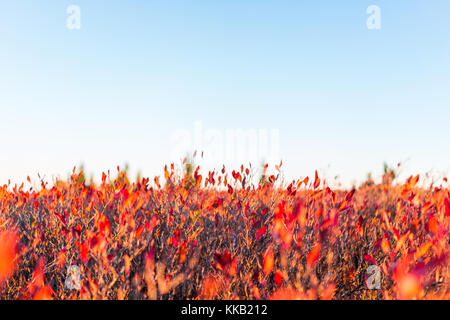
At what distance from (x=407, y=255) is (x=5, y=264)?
359 cm

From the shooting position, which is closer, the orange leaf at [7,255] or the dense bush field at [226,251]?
the dense bush field at [226,251]

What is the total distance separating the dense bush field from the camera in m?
2.56

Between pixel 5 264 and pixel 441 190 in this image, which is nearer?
pixel 5 264

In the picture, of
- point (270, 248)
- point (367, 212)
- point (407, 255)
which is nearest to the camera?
point (407, 255)

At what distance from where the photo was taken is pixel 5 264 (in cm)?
294

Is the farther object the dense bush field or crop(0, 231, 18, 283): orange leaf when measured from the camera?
crop(0, 231, 18, 283): orange leaf

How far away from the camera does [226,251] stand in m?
3.09

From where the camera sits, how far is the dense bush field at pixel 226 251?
256 cm
